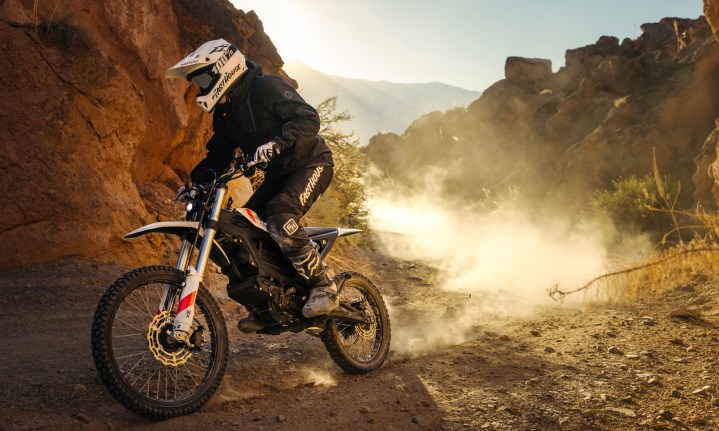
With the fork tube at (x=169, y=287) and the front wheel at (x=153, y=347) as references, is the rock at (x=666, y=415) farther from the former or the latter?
the fork tube at (x=169, y=287)

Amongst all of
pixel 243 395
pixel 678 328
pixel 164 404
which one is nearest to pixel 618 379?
pixel 678 328

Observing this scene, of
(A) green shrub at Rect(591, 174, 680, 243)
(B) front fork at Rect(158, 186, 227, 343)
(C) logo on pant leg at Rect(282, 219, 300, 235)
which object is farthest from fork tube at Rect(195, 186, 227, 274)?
(A) green shrub at Rect(591, 174, 680, 243)

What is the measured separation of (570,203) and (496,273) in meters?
11.3

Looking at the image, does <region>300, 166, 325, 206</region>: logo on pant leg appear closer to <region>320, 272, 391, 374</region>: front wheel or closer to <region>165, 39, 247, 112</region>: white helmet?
<region>320, 272, 391, 374</region>: front wheel

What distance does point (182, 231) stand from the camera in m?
4.11

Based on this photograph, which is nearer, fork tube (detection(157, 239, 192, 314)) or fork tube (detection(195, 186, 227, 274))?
fork tube (detection(157, 239, 192, 314))

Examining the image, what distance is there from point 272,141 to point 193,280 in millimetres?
1277

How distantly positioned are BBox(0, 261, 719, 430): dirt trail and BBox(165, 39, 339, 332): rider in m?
0.83

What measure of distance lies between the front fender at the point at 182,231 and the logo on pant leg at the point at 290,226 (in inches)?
20.7

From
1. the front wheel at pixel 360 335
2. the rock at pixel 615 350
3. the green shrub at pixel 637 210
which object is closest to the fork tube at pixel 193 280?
the front wheel at pixel 360 335

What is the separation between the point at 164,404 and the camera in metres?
3.72

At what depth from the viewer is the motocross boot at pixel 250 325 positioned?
450 cm

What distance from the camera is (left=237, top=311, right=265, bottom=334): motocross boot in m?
4.50

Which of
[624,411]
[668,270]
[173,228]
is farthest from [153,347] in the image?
[668,270]
